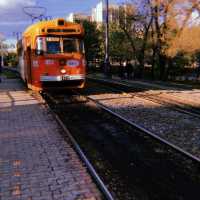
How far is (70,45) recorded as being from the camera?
18422 mm

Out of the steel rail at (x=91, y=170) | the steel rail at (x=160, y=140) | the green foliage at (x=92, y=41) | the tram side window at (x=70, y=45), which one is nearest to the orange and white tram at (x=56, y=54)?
the tram side window at (x=70, y=45)

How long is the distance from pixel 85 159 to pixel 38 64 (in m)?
11.1

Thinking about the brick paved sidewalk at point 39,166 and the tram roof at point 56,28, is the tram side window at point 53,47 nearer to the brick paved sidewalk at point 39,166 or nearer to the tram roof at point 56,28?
the tram roof at point 56,28

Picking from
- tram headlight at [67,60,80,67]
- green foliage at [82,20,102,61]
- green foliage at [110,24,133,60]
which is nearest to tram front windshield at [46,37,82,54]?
tram headlight at [67,60,80,67]

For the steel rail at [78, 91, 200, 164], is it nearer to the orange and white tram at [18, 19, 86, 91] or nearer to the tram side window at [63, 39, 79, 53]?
the orange and white tram at [18, 19, 86, 91]

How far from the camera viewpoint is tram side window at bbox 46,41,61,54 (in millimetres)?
18016

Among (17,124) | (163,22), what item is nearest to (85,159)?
(17,124)

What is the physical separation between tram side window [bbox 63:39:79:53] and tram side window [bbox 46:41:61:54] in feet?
0.93

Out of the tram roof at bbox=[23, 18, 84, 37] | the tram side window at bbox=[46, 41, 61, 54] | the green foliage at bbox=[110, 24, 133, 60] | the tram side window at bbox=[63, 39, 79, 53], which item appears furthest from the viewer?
the green foliage at bbox=[110, 24, 133, 60]

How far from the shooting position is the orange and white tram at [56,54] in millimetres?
17891

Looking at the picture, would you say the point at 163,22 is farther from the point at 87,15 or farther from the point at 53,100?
the point at 87,15

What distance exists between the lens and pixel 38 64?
18.0 meters

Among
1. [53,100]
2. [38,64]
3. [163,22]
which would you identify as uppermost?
[163,22]

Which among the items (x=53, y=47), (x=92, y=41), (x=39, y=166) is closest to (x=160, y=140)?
(x=39, y=166)
